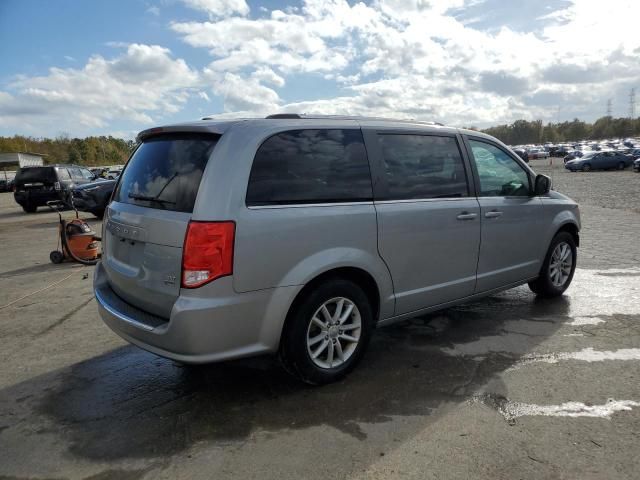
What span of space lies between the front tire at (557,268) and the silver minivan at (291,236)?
128 cm

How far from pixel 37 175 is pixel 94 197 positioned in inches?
240

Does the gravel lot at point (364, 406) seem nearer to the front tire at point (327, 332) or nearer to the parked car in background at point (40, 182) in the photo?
the front tire at point (327, 332)

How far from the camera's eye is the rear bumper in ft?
9.62

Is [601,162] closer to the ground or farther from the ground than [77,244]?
farther from the ground

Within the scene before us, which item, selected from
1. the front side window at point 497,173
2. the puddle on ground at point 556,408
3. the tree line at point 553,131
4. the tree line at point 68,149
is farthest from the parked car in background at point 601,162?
the tree line at point 553,131

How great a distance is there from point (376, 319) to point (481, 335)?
49.1 inches

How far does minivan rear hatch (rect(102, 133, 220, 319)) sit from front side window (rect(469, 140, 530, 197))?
2518 mm

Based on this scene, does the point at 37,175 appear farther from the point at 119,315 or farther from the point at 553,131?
the point at 553,131

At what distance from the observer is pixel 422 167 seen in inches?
159

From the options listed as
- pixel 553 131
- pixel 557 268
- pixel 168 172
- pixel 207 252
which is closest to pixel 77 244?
pixel 168 172

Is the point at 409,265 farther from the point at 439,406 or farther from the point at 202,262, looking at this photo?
the point at 202,262

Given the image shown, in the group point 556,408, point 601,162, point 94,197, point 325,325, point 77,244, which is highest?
point 601,162

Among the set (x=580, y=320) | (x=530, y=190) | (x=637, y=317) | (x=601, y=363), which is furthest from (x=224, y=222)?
(x=637, y=317)

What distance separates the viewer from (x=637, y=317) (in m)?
4.86
